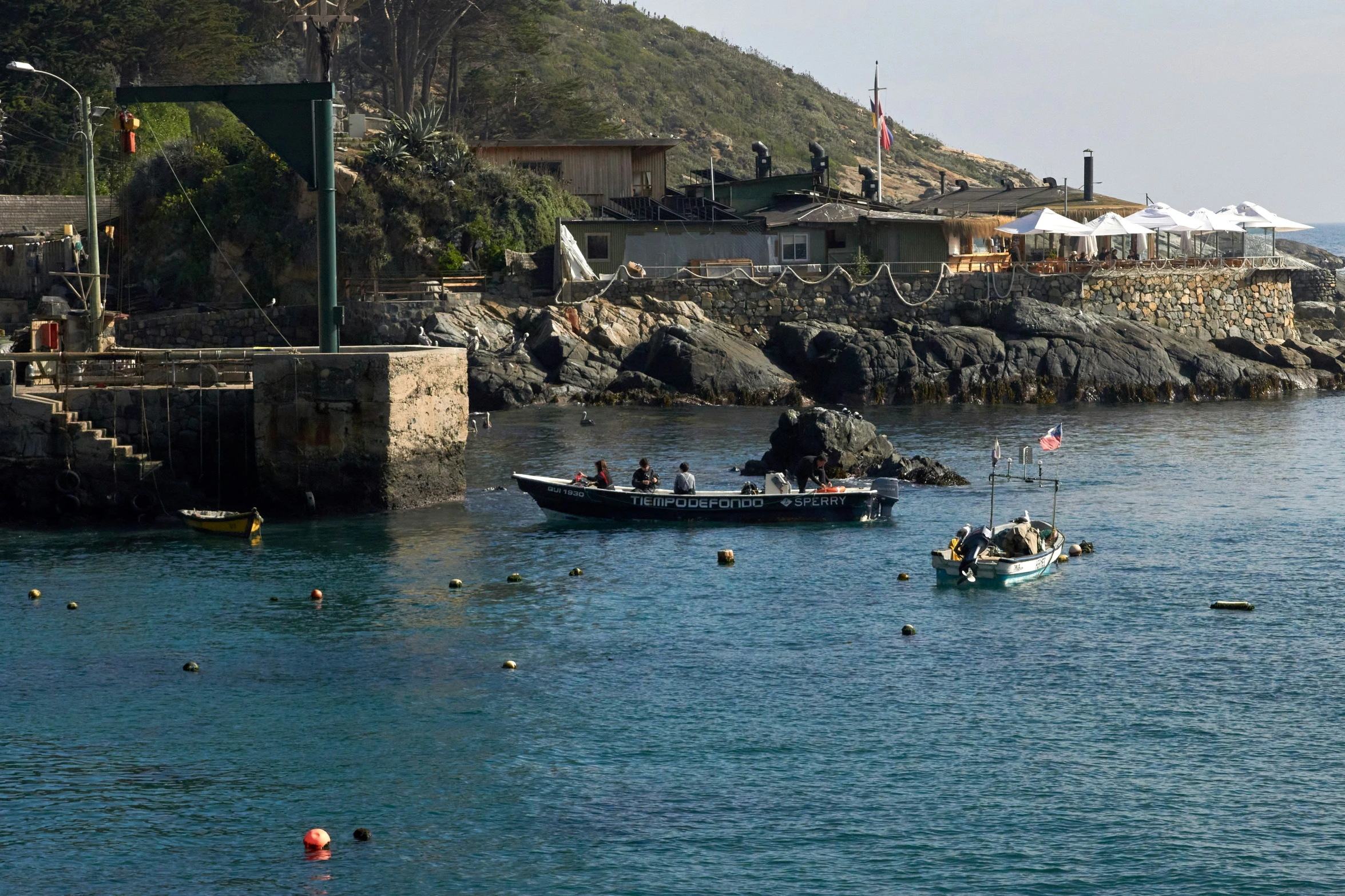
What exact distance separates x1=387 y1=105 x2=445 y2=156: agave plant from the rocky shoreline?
372 inches

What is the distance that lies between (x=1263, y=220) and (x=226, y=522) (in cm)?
5842

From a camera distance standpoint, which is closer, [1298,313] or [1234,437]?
[1234,437]

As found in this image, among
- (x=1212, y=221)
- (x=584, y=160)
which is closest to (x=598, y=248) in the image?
(x=584, y=160)

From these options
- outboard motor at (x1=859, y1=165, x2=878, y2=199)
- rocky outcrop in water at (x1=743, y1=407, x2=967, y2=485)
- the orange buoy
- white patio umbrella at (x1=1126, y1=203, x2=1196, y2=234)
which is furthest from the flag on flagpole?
the orange buoy

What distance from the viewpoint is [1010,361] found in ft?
218

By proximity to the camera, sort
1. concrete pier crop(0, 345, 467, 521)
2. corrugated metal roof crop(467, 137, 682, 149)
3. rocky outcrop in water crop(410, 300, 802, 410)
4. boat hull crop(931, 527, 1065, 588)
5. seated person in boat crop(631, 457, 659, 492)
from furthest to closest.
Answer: corrugated metal roof crop(467, 137, 682, 149) → rocky outcrop in water crop(410, 300, 802, 410) → seated person in boat crop(631, 457, 659, 492) → concrete pier crop(0, 345, 467, 521) → boat hull crop(931, 527, 1065, 588)

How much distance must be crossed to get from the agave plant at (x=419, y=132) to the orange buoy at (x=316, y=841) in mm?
56020

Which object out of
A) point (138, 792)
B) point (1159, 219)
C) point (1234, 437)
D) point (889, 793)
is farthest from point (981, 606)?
point (1159, 219)

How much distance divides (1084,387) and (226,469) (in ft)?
134

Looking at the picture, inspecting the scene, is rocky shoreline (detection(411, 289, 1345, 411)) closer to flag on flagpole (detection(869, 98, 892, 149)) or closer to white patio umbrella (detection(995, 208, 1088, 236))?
white patio umbrella (detection(995, 208, 1088, 236))

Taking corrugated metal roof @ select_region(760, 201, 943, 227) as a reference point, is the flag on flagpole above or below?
above

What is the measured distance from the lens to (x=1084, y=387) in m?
66.4

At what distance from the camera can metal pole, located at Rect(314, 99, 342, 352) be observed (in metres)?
37.9

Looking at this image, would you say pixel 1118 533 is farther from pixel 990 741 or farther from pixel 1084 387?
pixel 1084 387
